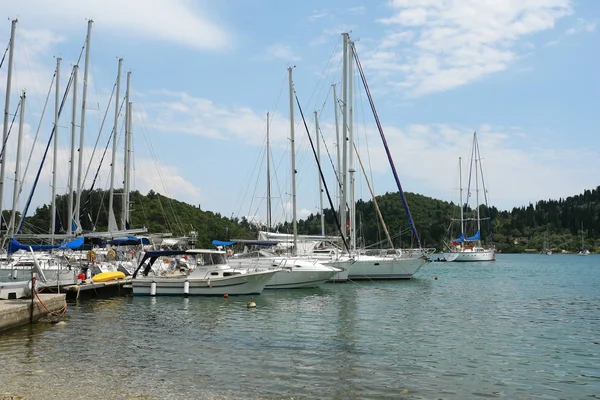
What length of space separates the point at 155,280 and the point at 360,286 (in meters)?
16.0

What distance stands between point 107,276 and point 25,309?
15864 millimetres

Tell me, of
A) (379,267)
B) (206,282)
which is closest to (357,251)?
(379,267)

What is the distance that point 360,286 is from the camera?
42.1 meters

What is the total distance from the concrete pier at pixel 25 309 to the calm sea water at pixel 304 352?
0.47 metres

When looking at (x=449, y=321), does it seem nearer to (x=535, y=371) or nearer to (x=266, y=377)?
(x=535, y=371)

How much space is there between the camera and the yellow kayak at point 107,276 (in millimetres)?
35438

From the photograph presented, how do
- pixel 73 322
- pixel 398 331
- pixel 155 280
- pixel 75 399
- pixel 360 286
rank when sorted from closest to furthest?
pixel 75 399
pixel 398 331
pixel 73 322
pixel 155 280
pixel 360 286

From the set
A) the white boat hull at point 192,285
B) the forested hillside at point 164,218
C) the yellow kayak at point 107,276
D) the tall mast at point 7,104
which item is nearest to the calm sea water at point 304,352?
the white boat hull at point 192,285

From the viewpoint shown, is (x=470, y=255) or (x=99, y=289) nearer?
(x=99, y=289)

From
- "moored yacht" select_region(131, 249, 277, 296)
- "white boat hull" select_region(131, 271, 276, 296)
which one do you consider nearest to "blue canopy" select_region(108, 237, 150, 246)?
"moored yacht" select_region(131, 249, 277, 296)

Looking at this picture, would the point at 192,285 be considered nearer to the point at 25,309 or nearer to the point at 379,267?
the point at 25,309

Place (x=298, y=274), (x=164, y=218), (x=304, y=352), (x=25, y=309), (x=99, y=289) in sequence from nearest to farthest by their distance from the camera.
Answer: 1. (x=304, y=352)
2. (x=25, y=309)
3. (x=99, y=289)
4. (x=298, y=274)
5. (x=164, y=218)

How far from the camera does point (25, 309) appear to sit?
2059cm

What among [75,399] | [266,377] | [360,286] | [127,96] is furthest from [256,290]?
[127,96]
